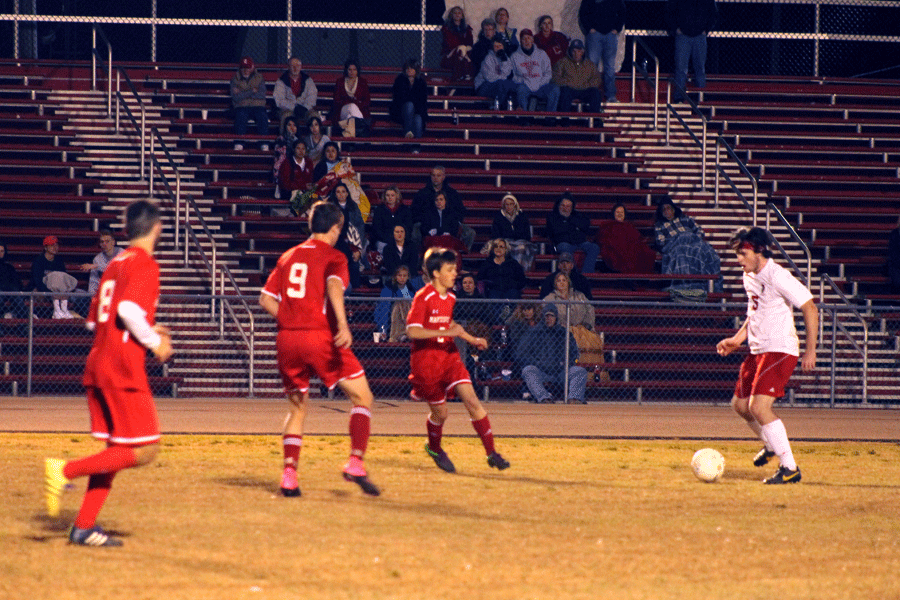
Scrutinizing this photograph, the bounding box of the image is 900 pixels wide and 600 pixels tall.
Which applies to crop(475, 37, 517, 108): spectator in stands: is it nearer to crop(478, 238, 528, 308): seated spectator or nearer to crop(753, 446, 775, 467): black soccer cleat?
crop(478, 238, 528, 308): seated spectator

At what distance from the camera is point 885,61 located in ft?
79.8

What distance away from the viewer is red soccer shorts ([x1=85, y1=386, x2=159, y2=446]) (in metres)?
6.52

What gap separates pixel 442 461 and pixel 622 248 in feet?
27.2

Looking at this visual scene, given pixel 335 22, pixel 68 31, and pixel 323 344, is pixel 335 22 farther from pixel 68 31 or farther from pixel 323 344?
pixel 323 344

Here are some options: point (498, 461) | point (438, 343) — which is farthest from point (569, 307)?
point (438, 343)

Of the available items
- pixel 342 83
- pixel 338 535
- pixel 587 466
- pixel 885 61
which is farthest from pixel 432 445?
pixel 885 61

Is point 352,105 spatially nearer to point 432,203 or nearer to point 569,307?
point 432,203

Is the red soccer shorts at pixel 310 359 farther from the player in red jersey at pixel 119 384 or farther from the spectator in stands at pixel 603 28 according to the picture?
the spectator in stands at pixel 603 28

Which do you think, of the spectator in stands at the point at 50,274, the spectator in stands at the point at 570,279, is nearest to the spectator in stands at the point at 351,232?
the spectator in stands at the point at 570,279

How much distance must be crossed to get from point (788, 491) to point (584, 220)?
872 centimetres

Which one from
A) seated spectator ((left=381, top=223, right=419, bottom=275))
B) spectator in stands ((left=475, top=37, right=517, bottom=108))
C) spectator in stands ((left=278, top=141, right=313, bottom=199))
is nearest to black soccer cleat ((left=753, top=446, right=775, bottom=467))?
seated spectator ((left=381, top=223, right=419, bottom=275))

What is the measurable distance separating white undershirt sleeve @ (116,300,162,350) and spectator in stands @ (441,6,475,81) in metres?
15.7

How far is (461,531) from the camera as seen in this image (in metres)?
7.21

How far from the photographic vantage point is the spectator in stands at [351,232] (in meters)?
16.1
